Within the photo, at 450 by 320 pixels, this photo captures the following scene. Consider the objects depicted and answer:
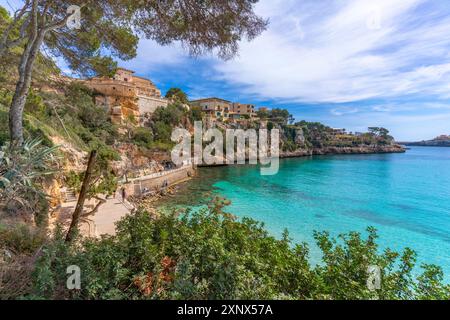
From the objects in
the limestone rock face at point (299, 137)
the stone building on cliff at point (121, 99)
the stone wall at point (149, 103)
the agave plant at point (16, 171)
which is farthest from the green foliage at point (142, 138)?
the limestone rock face at point (299, 137)

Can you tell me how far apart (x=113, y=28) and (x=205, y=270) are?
19.5 feet

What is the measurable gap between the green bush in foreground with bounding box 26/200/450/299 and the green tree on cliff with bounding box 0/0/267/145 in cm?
299

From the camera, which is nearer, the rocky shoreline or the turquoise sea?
the turquoise sea

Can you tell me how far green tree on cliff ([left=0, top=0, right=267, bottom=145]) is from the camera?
417 cm

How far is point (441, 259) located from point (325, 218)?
17.4ft

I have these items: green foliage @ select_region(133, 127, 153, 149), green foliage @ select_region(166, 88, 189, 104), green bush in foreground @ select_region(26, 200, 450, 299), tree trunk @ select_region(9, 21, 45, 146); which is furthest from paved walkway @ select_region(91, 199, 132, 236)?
green foliage @ select_region(166, 88, 189, 104)

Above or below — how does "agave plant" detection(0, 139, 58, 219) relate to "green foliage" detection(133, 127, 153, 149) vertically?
below

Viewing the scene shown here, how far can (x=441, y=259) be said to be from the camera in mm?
9570

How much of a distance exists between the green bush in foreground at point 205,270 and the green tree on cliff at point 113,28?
299cm

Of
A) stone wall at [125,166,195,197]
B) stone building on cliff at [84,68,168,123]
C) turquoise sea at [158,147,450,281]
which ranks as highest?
stone building on cliff at [84,68,168,123]

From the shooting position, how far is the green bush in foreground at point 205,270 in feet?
6.72

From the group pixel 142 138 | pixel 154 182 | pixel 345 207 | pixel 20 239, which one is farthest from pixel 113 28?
pixel 142 138

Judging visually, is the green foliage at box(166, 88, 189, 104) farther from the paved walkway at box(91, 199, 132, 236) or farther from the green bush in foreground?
the green bush in foreground

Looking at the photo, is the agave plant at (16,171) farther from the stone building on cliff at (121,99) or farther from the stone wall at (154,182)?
the stone building on cliff at (121,99)
